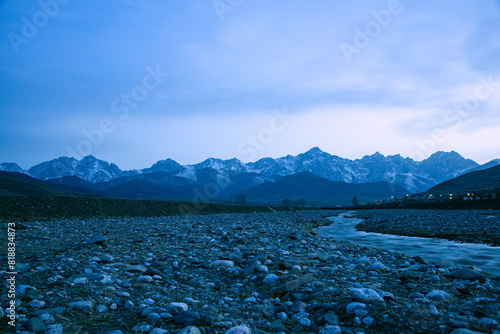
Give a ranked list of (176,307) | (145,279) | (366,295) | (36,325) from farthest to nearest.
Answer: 1. (145,279)
2. (366,295)
3. (176,307)
4. (36,325)

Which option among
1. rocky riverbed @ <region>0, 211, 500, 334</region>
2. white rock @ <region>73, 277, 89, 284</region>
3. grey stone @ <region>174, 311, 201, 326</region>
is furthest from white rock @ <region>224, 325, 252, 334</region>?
white rock @ <region>73, 277, 89, 284</region>

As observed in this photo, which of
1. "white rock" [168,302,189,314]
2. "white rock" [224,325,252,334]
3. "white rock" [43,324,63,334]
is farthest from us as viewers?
"white rock" [168,302,189,314]

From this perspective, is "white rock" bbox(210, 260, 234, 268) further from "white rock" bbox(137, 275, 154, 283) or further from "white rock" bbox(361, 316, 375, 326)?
"white rock" bbox(361, 316, 375, 326)

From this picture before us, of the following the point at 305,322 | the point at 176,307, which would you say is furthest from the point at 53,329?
the point at 305,322

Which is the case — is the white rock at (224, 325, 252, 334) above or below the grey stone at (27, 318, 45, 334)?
below

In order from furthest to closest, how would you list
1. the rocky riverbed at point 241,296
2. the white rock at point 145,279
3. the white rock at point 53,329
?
the white rock at point 145,279 → the rocky riverbed at point 241,296 → the white rock at point 53,329

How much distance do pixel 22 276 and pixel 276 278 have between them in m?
5.58

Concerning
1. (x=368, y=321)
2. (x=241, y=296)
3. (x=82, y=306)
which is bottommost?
(x=241, y=296)

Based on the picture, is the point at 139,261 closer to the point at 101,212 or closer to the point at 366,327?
the point at 366,327

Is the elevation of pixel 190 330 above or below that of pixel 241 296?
above

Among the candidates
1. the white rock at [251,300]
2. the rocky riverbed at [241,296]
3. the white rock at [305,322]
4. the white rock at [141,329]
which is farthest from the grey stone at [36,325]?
the white rock at [305,322]

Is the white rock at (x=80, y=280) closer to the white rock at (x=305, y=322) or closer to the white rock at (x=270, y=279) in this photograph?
the white rock at (x=270, y=279)

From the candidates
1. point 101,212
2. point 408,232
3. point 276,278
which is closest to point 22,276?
point 276,278

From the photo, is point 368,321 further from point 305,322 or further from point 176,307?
point 176,307
